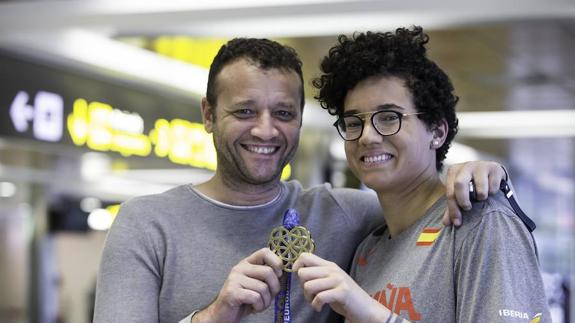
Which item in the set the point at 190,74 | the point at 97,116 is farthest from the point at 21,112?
the point at 190,74

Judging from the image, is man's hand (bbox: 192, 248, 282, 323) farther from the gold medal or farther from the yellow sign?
the yellow sign

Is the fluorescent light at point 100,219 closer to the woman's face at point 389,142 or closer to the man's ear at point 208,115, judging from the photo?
the man's ear at point 208,115

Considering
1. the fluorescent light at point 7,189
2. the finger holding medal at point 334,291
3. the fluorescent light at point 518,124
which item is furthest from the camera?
the fluorescent light at point 7,189

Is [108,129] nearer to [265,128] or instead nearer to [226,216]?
[226,216]

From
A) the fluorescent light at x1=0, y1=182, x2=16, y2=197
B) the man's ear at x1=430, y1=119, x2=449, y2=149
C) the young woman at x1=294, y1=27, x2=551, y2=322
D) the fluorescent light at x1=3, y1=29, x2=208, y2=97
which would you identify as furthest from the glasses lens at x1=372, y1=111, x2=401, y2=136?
the fluorescent light at x1=0, y1=182, x2=16, y2=197

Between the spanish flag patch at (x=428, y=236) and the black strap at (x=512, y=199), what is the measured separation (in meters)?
0.13

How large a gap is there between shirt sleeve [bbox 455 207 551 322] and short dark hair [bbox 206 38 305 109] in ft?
2.42

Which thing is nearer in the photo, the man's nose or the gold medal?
the gold medal

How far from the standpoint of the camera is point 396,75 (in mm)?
2273

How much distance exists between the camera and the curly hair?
228 cm

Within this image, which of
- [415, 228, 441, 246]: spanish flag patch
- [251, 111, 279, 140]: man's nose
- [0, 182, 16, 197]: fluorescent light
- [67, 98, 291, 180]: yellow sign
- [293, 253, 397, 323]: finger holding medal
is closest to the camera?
[293, 253, 397, 323]: finger holding medal

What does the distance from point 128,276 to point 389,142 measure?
28.9 inches

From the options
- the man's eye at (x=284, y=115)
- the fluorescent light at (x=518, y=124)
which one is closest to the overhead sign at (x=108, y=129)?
the fluorescent light at (x=518, y=124)

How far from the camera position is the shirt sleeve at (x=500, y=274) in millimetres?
1931
